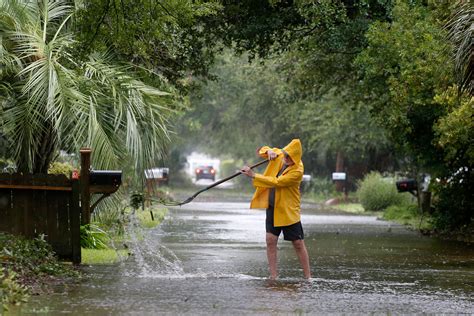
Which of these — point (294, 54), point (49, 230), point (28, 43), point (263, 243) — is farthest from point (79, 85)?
point (294, 54)

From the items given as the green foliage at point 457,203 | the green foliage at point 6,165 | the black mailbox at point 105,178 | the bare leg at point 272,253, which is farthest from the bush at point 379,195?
the bare leg at point 272,253

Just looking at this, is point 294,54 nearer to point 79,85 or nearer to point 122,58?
point 122,58

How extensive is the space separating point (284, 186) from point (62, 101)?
369cm

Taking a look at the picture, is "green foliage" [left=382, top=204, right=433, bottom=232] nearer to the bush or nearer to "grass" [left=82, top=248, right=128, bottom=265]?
the bush

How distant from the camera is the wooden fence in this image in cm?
1336

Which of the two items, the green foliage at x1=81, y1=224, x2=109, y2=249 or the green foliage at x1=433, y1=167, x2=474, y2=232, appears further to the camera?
the green foliage at x1=433, y1=167, x2=474, y2=232

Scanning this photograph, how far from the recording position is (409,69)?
18125 millimetres

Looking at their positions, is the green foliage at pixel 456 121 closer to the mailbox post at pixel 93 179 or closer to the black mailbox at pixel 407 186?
the mailbox post at pixel 93 179

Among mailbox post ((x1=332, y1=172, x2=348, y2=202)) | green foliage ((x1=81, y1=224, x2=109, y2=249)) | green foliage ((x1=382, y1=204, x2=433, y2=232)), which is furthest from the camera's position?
mailbox post ((x1=332, y1=172, x2=348, y2=202))

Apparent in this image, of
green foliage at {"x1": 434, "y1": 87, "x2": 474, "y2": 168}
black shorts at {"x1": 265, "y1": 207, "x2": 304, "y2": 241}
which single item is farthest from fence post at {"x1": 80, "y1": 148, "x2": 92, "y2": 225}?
green foliage at {"x1": 434, "y1": 87, "x2": 474, "y2": 168}

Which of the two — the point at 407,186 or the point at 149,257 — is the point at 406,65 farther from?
→ the point at 407,186

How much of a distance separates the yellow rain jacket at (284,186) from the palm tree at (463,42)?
2.41 metres

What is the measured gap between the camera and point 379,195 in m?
35.5

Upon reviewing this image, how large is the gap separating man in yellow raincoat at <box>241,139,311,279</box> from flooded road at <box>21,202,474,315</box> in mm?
416
